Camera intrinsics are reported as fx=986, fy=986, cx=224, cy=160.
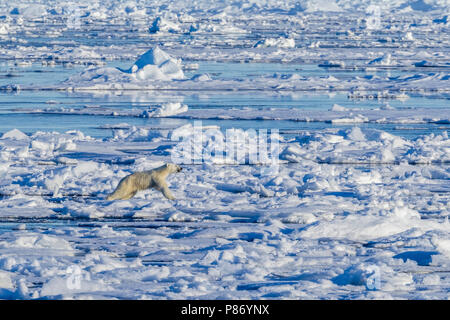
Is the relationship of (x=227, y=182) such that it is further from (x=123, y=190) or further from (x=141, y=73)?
(x=141, y=73)

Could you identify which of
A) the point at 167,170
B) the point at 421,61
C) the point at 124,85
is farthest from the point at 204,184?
the point at 421,61

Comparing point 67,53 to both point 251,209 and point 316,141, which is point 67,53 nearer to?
point 316,141

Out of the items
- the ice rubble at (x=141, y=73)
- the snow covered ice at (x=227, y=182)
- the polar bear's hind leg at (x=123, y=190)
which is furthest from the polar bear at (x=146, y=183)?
the ice rubble at (x=141, y=73)

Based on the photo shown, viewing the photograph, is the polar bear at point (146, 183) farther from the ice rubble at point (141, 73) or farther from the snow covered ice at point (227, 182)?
the ice rubble at point (141, 73)

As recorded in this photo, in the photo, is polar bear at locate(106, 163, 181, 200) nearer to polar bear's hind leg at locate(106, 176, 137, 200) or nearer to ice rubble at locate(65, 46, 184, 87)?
polar bear's hind leg at locate(106, 176, 137, 200)

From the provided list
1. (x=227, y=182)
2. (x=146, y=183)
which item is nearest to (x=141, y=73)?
(x=227, y=182)

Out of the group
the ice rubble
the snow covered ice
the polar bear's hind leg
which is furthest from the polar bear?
the ice rubble
